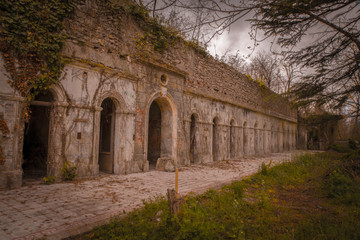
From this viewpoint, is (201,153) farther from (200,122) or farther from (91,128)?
(91,128)

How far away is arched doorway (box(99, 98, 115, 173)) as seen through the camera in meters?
7.87

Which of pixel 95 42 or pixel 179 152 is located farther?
pixel 179 152

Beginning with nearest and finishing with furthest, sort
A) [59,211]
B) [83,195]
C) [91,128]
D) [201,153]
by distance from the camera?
[59,211], [83,195], [91,128], [201,153]

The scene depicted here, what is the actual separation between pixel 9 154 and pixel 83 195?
2179 millimetres

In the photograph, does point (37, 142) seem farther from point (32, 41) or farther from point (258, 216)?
point (258, 216)

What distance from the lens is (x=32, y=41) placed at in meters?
5.55

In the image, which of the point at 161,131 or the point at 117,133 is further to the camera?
the point at 161,131

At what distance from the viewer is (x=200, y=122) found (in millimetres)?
11703

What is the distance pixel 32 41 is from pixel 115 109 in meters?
3.20

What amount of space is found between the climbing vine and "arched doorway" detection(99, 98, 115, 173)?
7.77 ft

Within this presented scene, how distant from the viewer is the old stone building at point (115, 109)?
6.11 metres

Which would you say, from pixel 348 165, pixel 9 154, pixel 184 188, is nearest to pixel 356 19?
pixel 348 165

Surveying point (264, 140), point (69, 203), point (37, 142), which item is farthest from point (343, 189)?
Result: point (264, 140)

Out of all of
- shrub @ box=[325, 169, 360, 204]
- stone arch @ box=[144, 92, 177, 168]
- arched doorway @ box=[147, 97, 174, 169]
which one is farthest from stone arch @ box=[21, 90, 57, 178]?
shrub @ box=[325, 169, 360, 204]
